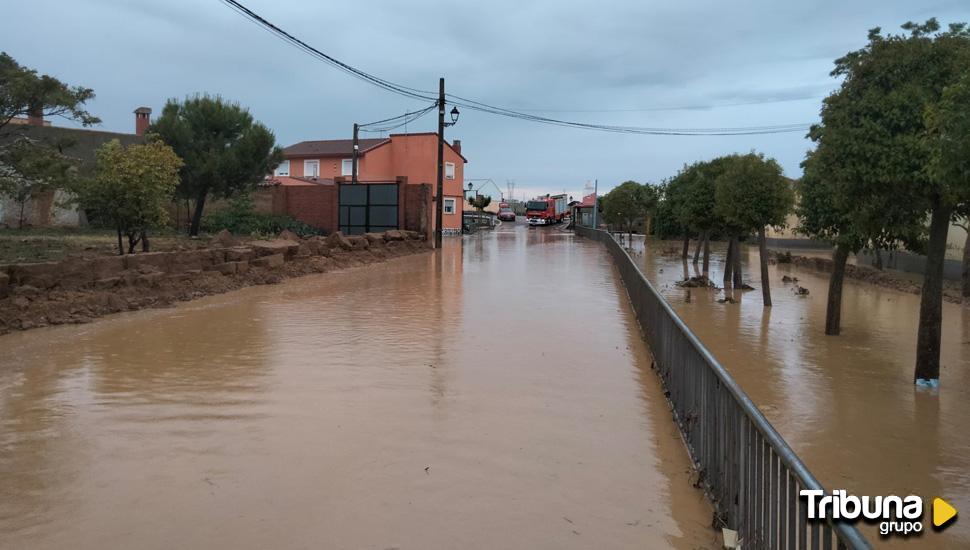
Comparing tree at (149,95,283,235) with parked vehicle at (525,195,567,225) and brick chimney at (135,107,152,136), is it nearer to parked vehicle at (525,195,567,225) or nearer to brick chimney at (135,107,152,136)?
brick chimney at (135,107,152,136)

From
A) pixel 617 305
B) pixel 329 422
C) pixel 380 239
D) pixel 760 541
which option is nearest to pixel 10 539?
pixel 329 422

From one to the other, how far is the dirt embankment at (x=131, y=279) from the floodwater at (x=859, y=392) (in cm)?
995

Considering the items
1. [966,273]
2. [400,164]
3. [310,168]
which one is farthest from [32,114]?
[310,168]

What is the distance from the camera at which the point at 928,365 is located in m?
9.52

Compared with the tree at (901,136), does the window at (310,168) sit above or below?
above

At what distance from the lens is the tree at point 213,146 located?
84.2ft

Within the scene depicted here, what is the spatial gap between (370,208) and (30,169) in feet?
62.7

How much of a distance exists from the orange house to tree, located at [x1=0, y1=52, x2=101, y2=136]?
31.5 meters

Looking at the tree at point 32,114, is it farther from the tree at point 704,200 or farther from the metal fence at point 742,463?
the tree at point 704,200

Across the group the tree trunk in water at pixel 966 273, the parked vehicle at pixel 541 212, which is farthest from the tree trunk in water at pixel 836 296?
the parked vehicle at pixel 541 212

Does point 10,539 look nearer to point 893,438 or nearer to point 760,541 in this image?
point 760,541

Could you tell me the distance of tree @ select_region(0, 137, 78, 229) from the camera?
13.5 meters

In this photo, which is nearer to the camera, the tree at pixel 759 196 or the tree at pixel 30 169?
the tree at pixel 30 169

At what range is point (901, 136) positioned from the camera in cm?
902
